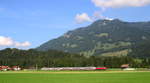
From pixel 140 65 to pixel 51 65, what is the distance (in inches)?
2482

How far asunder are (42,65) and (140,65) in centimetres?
6986

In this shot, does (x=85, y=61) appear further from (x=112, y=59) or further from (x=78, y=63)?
(x=112, y=59)

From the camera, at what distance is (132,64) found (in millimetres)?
179250

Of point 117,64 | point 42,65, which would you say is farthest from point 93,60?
point 42,65

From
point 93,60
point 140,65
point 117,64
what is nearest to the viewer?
point 140,65

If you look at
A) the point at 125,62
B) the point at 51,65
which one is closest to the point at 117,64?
the point at 125,62

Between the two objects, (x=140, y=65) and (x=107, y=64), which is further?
(x=107, y=64)

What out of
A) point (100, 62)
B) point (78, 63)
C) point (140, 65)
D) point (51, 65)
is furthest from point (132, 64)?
point (51, 65)

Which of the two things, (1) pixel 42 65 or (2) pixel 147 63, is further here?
(1) pixel 42 65

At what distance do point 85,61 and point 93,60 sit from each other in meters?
6.56

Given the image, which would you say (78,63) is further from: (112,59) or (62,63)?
(112,59)

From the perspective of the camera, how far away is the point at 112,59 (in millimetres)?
191875

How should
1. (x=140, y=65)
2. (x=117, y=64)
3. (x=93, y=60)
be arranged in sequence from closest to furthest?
1. (x=140, y=65)
2. (x=117, y=64)
3. (x=93, y=60)

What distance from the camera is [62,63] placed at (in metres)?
191
